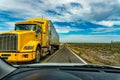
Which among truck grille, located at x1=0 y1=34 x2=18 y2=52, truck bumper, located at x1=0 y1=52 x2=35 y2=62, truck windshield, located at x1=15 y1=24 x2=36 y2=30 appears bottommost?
truck bumper, located at x1=0 y1=52 x2=35 y2=62

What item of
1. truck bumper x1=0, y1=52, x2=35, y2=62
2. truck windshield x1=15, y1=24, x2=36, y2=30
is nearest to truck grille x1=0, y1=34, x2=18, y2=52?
truck bumper x1=0, y1=52, x2=35, y2=62

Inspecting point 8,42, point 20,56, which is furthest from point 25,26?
point 20,56

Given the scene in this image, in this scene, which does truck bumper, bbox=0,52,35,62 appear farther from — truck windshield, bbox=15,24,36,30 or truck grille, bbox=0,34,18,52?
truck windshield, bbox=15,24,36,30

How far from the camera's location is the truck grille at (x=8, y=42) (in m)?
19.2

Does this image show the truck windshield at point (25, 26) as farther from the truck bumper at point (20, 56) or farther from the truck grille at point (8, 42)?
the truck bumper at point (20, 56)

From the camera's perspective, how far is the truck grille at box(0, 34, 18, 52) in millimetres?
19172

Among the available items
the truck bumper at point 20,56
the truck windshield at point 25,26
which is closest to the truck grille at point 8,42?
the truck bumper at point 20,56

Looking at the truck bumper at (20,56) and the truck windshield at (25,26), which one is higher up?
the truck windshield at (25,26)

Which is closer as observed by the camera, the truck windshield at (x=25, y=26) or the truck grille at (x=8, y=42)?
the truck grille at (x=8, y=42)

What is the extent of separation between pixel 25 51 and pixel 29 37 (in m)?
1.51

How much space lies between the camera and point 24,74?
2957 mm

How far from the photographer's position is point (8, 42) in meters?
19.3

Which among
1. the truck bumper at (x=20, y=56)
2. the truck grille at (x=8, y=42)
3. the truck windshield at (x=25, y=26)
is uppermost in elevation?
the truck windshield at (x=25, y=26)

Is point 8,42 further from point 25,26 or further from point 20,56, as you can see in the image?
point 25,26
